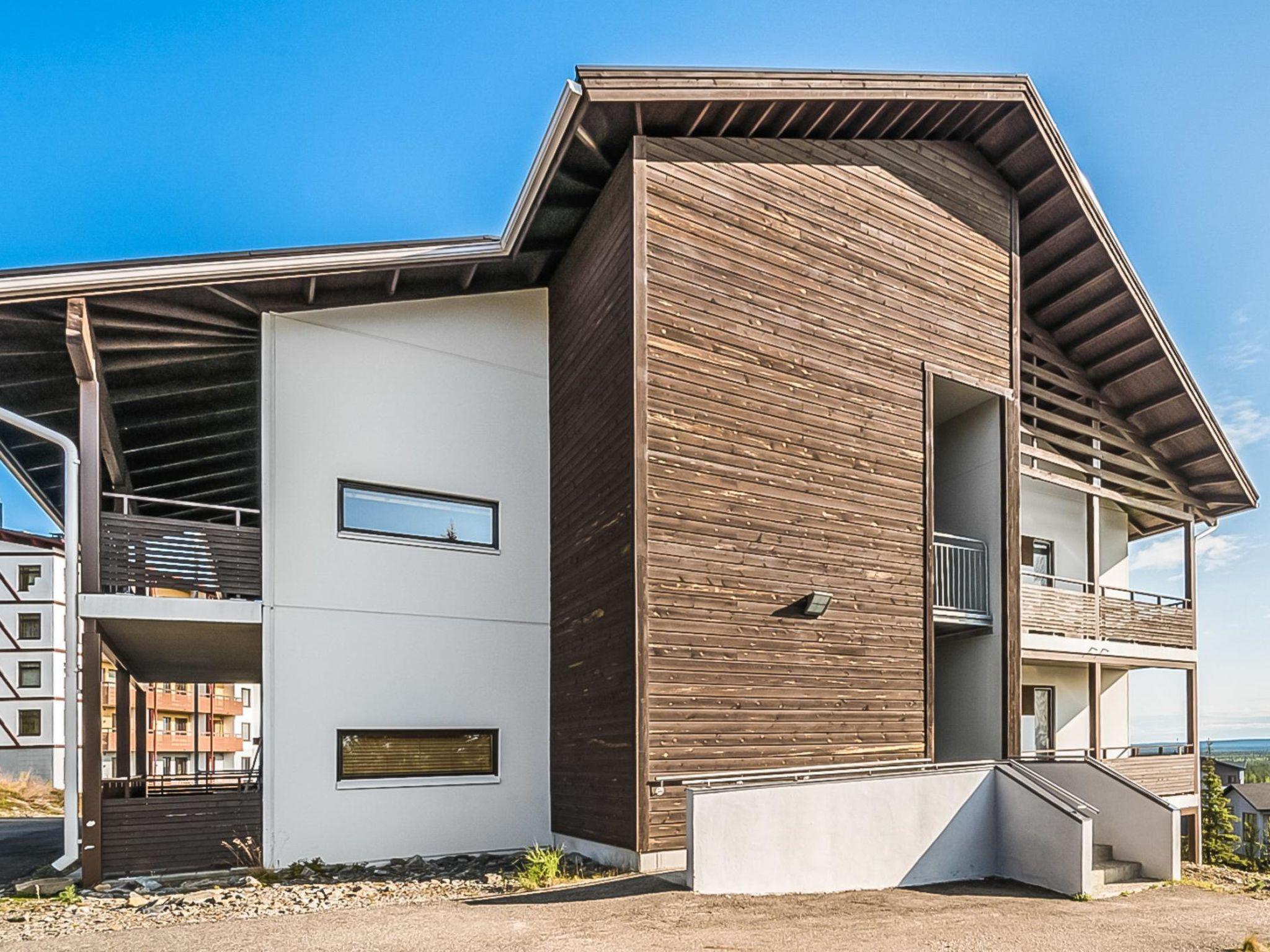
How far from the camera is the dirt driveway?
7836 millimetres

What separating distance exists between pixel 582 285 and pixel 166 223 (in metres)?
36.0

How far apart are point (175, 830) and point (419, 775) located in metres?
2.74

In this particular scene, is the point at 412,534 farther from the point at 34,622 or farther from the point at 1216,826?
the point at 34,622

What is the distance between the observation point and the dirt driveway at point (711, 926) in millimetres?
7836

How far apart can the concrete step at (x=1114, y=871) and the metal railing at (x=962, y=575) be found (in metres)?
3.48

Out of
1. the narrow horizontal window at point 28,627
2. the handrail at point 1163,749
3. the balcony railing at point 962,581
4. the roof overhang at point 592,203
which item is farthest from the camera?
the narrow horizontal window at point 28,627

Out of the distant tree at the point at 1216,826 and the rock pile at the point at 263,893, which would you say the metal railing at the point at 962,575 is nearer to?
the rock pile at the point at 263,893

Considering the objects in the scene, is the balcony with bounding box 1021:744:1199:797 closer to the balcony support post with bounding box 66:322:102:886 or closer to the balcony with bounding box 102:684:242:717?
the balcony support post with bounding box 66:322:102:886

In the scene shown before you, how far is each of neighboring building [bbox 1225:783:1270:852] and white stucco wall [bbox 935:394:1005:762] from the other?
46.6 m

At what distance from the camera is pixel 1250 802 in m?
53.9

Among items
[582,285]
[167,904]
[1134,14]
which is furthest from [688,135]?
[167,904]

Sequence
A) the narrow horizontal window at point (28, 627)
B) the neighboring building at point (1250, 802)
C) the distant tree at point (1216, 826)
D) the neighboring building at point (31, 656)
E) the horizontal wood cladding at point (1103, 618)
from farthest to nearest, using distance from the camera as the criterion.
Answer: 1. the neighboring building at point (1250, 802)
2. the narrow horizontal window at point (28, 627)
3. the neighboring building at point (31, 656)
4. the distant tree at point (1216, 826)
5. the horizontal wood cladding at point (1103, 618)

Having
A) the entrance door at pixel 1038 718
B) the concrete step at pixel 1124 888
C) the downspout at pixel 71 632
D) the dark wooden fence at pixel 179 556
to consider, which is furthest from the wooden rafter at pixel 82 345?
the entrance door at pixel 1038 718

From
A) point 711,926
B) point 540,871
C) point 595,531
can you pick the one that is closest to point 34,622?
point 595,531
